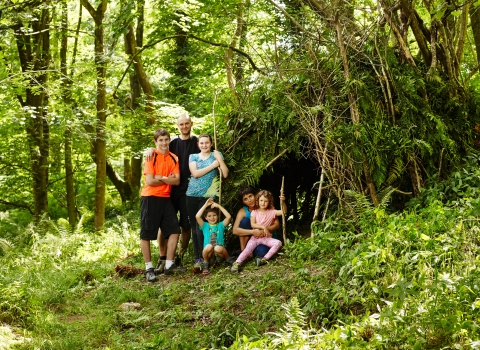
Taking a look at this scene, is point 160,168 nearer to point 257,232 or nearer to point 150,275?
point 150,275

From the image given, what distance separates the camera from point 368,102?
22.8 ft

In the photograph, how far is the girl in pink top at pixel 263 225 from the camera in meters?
6.99

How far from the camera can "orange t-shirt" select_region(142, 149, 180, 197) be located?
7.23m

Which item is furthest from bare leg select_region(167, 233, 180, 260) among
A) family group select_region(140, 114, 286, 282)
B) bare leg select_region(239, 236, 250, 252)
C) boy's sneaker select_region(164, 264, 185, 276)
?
bare leg select_region(239, 236, 250, 252)

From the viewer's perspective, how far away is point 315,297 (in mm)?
4949

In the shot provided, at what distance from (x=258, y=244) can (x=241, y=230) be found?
11.9 inches

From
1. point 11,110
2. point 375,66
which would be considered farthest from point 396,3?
point 11,110

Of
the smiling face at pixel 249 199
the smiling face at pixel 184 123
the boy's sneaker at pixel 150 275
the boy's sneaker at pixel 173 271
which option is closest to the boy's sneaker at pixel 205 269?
the boy's sneaker at pixel 173 271

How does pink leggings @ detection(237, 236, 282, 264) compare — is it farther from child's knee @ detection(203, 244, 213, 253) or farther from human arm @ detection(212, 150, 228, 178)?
human arm @ detection(212, 150, 228, 178)

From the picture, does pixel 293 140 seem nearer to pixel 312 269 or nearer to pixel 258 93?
pixel 258 93

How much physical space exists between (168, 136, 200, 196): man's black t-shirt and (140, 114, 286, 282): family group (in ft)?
0.10

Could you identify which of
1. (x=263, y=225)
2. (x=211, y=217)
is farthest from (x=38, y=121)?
(x=263, y=225)

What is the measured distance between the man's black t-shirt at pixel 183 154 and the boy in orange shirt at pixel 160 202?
0.55 feet

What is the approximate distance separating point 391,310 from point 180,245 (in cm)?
472
